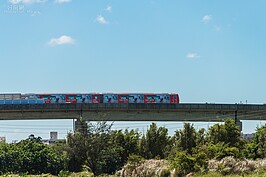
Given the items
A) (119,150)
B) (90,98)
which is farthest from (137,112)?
(119,150)

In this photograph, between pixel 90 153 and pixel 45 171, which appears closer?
pixel 90 153

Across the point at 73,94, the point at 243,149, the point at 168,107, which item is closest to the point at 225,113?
the point at 168,107

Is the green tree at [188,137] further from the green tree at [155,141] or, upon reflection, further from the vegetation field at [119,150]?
the green tree at [155,141]

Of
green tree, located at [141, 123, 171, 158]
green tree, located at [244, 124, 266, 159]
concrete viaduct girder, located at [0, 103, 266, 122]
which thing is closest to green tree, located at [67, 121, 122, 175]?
green tree, located at [141, 123, 171, 158]

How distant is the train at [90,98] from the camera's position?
49.8 meters

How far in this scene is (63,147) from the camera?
113 feet

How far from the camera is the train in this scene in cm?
4981

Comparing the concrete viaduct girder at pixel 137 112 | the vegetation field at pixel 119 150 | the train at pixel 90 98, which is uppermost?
the train at pixel 90 98

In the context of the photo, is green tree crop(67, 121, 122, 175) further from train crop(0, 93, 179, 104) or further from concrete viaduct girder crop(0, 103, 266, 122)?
train crop(0, 93, 179, 104)

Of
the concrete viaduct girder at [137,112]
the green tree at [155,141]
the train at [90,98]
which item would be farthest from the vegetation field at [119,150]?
the train at [90,98]

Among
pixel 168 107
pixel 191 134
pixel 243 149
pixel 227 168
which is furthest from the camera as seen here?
pixel 168 107

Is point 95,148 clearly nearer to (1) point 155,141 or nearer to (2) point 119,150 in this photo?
(2) point 119,150

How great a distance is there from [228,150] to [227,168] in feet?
10.4

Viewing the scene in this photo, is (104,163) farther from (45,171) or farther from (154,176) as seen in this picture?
(154,176)
